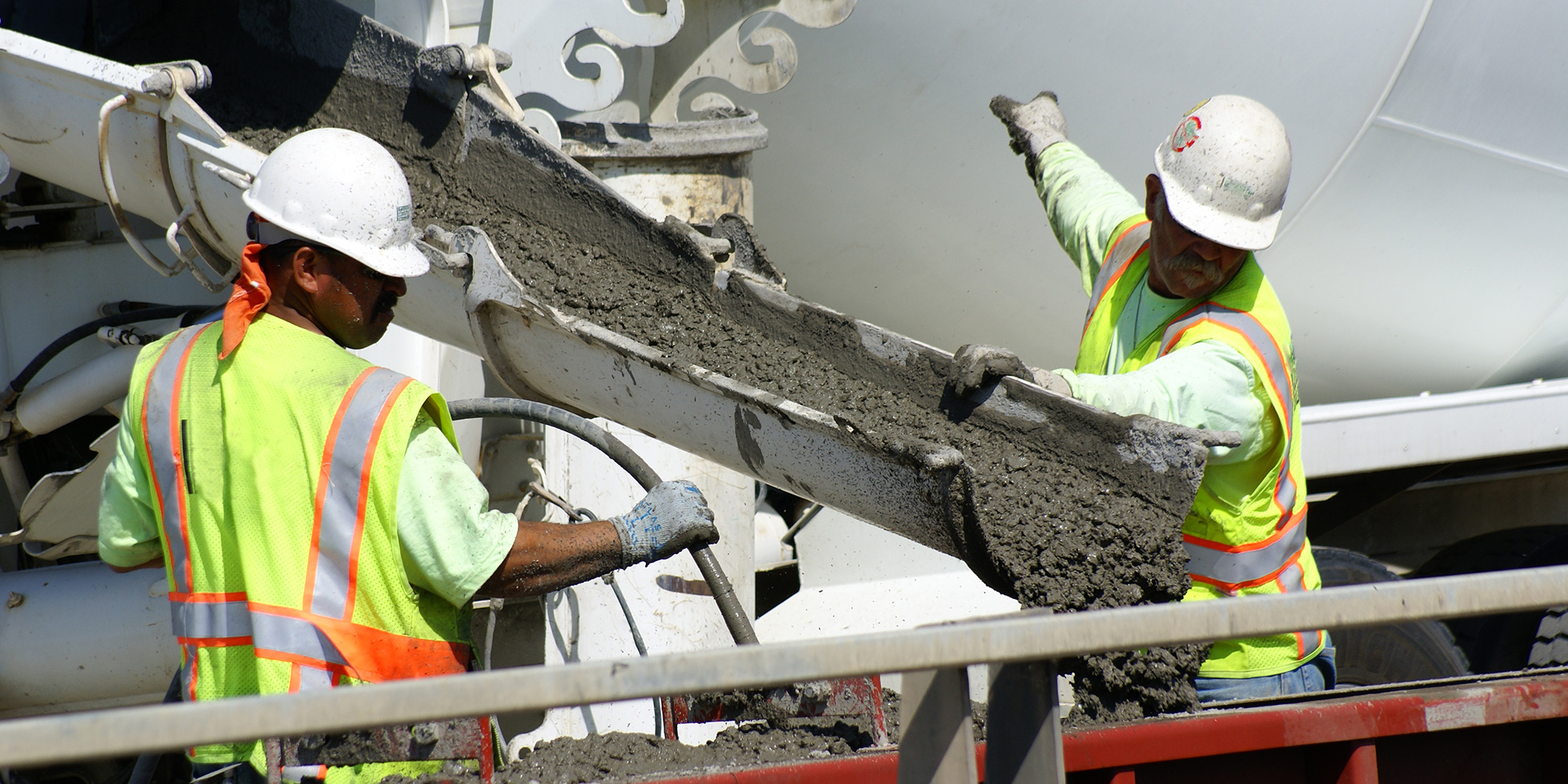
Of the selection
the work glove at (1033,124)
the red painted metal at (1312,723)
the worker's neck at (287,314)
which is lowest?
the red painted metal at (1312,723)

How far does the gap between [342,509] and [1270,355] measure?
1595 millimetres

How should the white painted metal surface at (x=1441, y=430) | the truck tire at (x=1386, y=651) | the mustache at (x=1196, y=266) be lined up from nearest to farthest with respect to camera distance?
the mustache at (x=1196, y=266), the truck tire at (x=1386, y=651), the white painted metal surface at (x=1441, y=430)

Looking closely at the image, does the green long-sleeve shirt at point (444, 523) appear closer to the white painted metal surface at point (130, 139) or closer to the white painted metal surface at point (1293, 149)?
the white painted metal surface at point (130, 139)

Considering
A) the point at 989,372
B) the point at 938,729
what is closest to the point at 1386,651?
the point at 989,372

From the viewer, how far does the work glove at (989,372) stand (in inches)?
77.7

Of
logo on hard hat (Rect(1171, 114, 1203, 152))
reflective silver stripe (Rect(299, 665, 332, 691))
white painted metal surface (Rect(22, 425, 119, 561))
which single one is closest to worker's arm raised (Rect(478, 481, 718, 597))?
reflective silver stripe (Rect(299, 665, 332, 691))

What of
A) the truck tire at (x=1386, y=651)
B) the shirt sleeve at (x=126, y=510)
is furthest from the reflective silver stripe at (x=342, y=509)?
the truck tire at (x=1386, y=651)

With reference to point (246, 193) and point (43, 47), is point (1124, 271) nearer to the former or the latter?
point (246, 193)

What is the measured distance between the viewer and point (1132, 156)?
338 centimetres

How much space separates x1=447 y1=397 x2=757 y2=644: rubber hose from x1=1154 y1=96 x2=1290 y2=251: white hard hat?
1.30 meters

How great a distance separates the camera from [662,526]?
5.96 ft

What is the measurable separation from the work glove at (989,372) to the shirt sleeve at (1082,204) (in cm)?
61

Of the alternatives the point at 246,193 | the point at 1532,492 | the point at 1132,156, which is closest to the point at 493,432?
the point at 246,193

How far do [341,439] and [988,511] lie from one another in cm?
104
